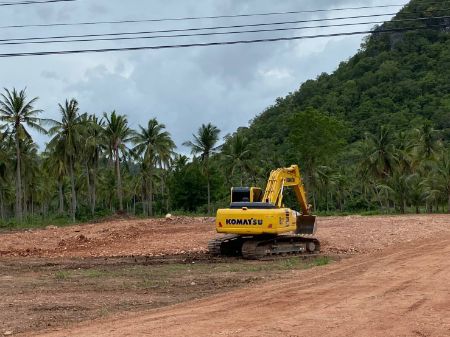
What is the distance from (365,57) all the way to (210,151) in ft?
189

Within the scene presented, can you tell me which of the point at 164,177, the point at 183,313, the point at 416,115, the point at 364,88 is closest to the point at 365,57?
the point at 364,88

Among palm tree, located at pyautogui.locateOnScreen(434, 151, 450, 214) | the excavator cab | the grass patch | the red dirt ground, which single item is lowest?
the grass patch

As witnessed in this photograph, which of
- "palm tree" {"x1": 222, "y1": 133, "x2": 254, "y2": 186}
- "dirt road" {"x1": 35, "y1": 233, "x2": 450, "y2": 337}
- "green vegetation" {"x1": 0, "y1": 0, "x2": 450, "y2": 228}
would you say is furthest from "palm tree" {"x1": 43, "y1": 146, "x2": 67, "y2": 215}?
"dirt road" {"x1": 35, "y1": 233, "x2": 450, "y2": 337}

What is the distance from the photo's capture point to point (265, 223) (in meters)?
18.8

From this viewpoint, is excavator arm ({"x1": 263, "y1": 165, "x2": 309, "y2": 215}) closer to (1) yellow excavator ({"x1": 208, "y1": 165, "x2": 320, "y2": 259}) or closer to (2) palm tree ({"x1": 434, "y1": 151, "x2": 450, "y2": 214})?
(1) yellow excavator ({"x1": 208, "y1": 165, "x2": 320, "y2": 259})

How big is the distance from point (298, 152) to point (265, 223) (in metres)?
46.5

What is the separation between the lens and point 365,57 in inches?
4579

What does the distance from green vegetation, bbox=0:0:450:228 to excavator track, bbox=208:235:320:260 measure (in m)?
14.4

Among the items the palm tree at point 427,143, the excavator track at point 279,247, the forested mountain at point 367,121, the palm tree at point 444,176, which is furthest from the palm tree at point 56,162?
the excavator track at point 279,247

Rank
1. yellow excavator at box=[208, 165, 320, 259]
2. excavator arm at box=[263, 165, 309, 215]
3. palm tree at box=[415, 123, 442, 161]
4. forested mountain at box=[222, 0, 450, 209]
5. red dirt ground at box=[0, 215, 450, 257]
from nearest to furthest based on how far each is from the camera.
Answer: yellow excavator at box=[208, 165, 320, 259] → excavator arm at box=[263, 165, 309, 215] → red dirt ground at box=[0, 215, 450, 257] → palm tree at box=[415, 123, 442, 161] → forested mountain at box=[222, 0, 450, 209]

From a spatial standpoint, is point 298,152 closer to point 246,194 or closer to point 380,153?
point 380,153

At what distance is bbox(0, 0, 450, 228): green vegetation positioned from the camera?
58.7 metres

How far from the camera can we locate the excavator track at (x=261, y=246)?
19.6 m

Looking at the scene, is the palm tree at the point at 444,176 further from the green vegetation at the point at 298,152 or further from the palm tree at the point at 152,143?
the palm tree at the point at 152,143
